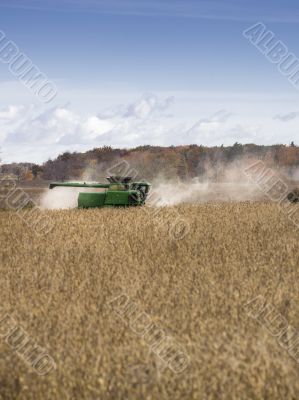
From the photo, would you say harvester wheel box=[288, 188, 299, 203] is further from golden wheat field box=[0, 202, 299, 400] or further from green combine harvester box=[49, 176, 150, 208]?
golden wheat field box=[0, 202, 299, 400]

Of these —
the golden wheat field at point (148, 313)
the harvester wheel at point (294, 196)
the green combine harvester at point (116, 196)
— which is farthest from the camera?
the harvester wheel at point (294, 196)

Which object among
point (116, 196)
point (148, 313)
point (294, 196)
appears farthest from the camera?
point (294, 196)

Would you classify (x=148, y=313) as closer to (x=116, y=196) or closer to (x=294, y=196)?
(x=116, y=196)

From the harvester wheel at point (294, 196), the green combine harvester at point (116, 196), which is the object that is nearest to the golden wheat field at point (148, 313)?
the green combine harvester at point (116, 196)

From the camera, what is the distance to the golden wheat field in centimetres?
410

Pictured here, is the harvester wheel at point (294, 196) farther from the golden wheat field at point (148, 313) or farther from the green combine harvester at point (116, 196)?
the golden wheat field at point (148, 313)

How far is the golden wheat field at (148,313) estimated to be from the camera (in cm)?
410

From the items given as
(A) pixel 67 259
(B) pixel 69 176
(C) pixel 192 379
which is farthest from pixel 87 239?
(B) pixel 69 176

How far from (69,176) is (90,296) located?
2724 inches

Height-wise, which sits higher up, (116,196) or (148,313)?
(116,196)

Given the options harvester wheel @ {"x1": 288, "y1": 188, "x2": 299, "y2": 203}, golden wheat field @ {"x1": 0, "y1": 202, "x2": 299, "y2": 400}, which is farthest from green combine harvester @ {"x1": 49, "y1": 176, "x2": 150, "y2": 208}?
harvester wheel @ {"x1": 288, "y1": 188, "x2": 299, "y2": 203}

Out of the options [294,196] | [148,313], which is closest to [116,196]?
[294,196]

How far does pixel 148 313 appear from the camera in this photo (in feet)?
18.5

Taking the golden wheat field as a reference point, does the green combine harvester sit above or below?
above
